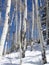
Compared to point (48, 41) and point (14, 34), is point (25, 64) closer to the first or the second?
point (48, 41)

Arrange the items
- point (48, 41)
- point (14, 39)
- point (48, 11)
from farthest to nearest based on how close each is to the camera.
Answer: point (14, 39) < point (48, 11) < point (48, 41)

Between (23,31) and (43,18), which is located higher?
(43,18)

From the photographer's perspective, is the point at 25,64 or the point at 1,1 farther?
the point at 1,1

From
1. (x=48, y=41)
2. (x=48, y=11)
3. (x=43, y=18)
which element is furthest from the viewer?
(x=43, y=18)

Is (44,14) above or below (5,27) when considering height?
above

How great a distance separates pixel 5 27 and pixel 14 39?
15.5 meters

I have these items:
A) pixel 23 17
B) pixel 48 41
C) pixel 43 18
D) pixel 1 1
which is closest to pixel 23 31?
pixel 23 17

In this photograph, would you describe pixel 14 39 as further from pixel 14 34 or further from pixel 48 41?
pixel 48 41

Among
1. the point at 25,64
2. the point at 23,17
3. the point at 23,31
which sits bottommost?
the point at 25,64

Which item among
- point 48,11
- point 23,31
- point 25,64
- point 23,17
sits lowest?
point 25,64

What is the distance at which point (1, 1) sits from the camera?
15.4 meters

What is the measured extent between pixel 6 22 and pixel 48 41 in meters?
9.50

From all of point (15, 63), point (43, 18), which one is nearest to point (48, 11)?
point (43, 18)

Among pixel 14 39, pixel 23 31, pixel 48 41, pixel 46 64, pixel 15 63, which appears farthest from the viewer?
pixel 14 39
